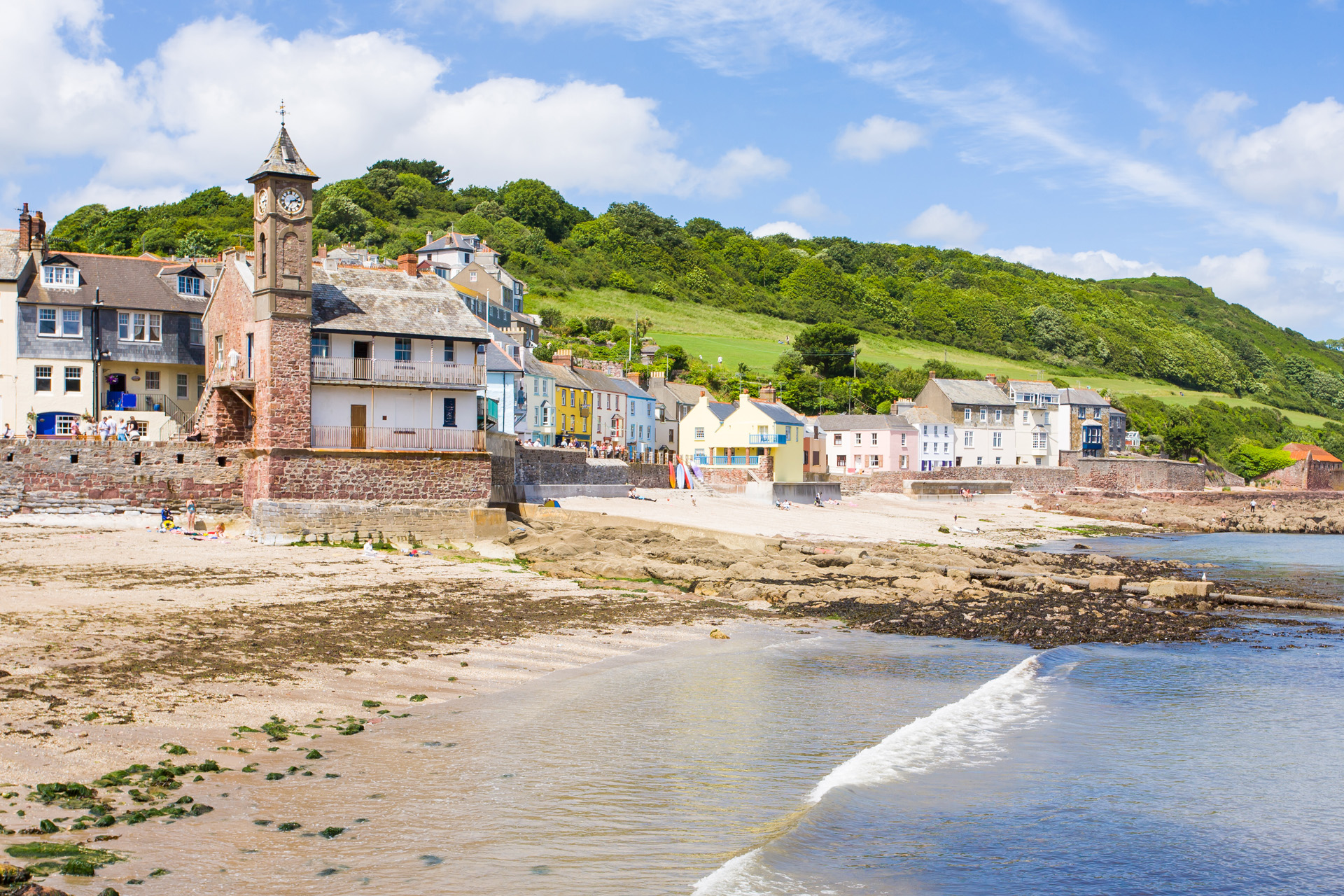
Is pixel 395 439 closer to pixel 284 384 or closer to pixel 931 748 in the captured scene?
pixel 284 384

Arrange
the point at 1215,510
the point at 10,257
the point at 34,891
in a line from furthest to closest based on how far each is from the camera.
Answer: the point at 1215,510 < the point at 10,257 < the point at 34,891

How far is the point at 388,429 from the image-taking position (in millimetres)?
32594

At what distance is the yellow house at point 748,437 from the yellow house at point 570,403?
25.9ft

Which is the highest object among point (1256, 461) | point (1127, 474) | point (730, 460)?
point (730, 460)

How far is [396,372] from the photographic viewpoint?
32594mm

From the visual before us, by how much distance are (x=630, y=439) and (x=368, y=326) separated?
39969 mm

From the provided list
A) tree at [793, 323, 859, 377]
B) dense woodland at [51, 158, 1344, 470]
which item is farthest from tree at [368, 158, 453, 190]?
tree at [793, 323, 859, 377]

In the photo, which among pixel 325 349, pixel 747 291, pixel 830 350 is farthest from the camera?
pixel 747 291

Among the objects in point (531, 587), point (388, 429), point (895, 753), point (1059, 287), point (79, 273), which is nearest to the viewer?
point (895, 753)

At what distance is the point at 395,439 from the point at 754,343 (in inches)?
3384

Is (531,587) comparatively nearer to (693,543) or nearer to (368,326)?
(693,543)

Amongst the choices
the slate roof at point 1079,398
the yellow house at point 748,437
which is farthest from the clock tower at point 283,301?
→ the slate roof at point 1079,398

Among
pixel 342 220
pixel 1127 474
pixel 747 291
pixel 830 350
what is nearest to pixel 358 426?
pixel 1127 474

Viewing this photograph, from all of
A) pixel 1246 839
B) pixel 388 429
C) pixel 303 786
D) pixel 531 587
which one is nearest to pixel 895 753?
pixel 1246 839
